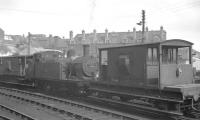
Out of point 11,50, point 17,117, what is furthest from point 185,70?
point 11,50

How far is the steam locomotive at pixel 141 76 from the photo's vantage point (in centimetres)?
1112

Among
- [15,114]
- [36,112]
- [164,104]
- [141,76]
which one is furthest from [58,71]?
[164,104]

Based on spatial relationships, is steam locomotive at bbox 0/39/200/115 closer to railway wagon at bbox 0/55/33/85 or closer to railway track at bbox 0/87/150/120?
railway track at bbox 0/87/150/120

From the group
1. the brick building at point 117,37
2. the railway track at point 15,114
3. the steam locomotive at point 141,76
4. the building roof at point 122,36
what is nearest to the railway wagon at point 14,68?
the steam locomotive at point 141,76

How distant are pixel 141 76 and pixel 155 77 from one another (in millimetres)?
700

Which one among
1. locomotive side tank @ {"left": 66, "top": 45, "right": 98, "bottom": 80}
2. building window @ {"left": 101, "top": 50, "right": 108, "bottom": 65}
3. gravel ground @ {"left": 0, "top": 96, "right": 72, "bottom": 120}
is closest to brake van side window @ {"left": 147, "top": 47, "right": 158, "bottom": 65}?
building window @ {"left": 101, "top": 50, "right": 108, "bottom": 65}

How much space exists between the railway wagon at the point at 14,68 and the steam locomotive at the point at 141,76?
5.72m

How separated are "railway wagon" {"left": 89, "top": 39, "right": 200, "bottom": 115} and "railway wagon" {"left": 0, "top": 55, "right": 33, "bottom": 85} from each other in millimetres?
9926

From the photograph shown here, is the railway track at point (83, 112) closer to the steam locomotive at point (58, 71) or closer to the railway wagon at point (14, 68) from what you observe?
the steam locomotive at point (58, 71)

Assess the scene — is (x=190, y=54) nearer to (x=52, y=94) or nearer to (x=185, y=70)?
(x=185, y=70)

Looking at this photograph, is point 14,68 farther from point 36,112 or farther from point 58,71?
point 36,112

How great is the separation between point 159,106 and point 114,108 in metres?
2.57

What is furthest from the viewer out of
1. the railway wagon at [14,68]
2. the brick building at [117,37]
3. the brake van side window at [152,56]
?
the brick building at [117,37]

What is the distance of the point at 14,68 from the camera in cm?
2484
